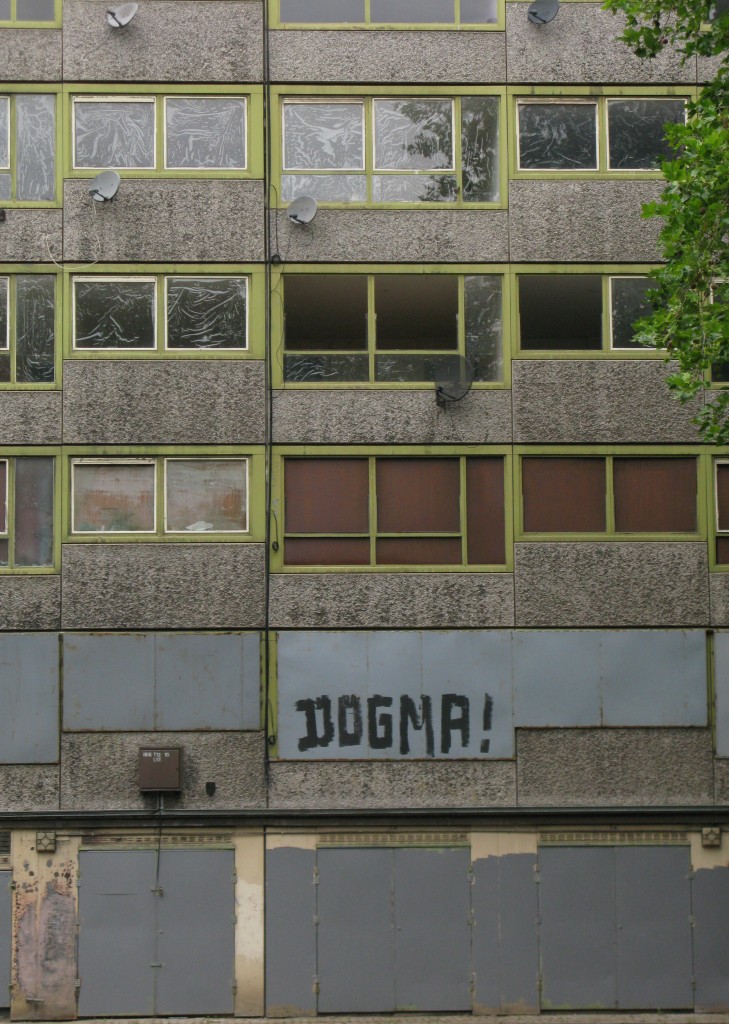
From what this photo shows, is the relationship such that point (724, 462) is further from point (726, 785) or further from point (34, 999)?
point (34, 999)

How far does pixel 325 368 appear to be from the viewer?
590 inches

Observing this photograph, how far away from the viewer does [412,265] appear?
15.0 metres

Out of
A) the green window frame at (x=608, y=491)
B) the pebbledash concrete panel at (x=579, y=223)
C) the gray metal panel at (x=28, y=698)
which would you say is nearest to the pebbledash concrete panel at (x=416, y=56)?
the pebbledash concrete panel at (x=579, y=223)

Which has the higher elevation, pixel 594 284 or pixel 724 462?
pixel 594 284

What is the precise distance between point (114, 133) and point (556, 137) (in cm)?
583

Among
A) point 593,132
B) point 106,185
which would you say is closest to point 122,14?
point 106,185

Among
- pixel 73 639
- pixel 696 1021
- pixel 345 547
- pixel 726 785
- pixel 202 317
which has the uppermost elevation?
pixel 202 317

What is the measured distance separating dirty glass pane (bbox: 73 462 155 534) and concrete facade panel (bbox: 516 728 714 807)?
5652 millimetres

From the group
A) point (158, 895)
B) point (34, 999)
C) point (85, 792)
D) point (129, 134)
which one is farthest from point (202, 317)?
point (34, 999)

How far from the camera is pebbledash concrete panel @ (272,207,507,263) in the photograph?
1497cm

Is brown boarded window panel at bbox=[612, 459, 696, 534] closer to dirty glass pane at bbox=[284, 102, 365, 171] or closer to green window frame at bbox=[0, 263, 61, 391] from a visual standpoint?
dirty glass pane at bbox=[284, 102, 365, 171]

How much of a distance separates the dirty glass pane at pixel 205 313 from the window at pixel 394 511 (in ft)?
6.07

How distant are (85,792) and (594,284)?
9.29 meters

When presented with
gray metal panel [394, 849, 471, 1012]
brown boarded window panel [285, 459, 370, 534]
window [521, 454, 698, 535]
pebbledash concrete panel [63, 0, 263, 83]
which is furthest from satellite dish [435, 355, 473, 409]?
gray metal panel [394, 849, 471, 1012]
